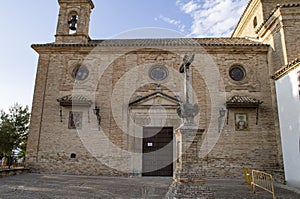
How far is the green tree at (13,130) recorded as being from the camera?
12305 mm

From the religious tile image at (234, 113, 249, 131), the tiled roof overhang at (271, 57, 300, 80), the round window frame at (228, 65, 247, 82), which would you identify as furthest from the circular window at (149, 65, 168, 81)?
the tiled roof overhang at (271, 57, 300, 80)

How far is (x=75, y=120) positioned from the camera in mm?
10273

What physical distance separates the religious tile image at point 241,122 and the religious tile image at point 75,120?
23.0 ft

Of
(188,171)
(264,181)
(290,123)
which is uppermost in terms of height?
(290,123)

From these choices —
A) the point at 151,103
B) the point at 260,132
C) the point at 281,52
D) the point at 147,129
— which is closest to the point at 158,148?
the point at 147,129

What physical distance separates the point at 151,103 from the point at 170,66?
6.81 feet

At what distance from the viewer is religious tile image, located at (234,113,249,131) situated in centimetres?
987

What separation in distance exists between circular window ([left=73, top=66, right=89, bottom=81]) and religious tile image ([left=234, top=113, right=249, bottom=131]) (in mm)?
7321

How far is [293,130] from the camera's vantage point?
7.91 meters

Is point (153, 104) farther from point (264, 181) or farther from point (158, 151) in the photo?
point (264, 181)

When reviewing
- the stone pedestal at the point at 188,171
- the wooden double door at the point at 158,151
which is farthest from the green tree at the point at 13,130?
the stone pedestal at the point at 188,171

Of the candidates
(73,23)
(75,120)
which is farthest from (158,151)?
(73,23)

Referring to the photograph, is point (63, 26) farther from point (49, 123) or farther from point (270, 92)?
point (270, 92)

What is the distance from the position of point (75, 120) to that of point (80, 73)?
2.38 meters
